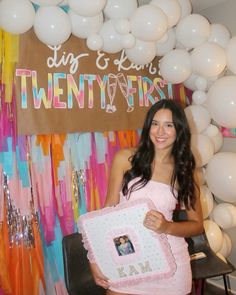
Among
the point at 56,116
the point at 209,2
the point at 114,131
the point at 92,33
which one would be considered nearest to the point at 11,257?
the point at 56,116

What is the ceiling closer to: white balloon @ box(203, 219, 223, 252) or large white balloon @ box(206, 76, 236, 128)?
large white balloon @ box(206, 76, 236, 128)

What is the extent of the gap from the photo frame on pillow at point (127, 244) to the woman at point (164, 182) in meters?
0.04

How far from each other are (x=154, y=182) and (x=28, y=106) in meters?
1.05

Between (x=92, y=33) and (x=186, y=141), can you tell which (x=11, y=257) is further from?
(x=92, y=33)

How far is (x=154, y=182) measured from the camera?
1.44 m

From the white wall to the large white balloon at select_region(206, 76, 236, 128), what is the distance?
0.54 m

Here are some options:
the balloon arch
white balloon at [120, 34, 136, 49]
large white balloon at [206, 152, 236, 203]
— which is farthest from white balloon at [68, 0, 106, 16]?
large white balloon at [206, 152, 236, 203]

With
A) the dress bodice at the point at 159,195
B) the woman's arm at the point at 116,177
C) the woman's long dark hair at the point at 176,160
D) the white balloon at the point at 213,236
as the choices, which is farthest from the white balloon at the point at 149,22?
the white balloon at the point at 213,236

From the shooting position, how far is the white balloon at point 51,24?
76.6 inches

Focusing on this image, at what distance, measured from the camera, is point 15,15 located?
1866 mm

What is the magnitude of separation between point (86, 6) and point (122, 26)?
296 millimetres

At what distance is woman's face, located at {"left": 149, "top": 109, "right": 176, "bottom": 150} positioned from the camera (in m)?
1.46

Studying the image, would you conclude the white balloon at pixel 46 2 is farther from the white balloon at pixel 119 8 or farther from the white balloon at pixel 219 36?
the white balloon at pixel 219 36

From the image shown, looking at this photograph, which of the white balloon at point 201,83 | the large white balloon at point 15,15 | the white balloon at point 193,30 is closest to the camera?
the large white balloon at point 15,15
